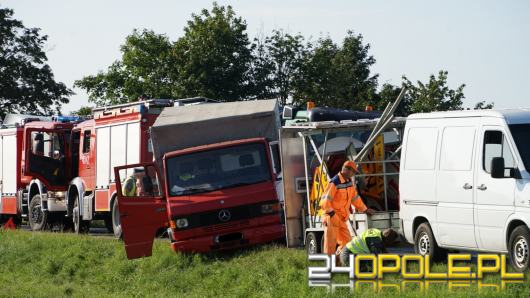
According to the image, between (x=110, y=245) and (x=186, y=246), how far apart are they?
4043mm

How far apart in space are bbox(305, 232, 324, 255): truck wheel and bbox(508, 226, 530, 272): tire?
4.65m

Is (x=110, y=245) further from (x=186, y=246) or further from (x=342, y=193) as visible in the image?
(x=342, y=193)

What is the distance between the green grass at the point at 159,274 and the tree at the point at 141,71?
957 inches

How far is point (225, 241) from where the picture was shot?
65.7ft

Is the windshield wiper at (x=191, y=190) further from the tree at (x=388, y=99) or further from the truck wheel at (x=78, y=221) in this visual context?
the tree at (x=388, y=99)

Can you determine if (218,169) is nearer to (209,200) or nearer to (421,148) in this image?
(209,200)

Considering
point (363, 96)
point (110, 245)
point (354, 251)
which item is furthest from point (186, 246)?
point (363, 96)

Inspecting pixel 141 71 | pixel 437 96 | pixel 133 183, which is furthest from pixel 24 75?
pixel 133 183

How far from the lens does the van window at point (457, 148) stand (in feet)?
49.6

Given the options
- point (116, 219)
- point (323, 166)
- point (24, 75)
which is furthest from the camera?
point (24, 75)

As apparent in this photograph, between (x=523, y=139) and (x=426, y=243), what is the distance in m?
2.64

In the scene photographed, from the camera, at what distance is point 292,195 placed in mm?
19391

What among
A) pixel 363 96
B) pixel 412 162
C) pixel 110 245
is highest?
pixel 363 96

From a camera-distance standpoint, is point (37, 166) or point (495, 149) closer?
point (495, 149)
